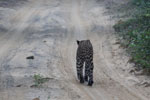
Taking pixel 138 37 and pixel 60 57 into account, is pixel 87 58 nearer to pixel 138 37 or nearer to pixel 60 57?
pixel 60 57

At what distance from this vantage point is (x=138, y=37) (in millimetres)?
16453

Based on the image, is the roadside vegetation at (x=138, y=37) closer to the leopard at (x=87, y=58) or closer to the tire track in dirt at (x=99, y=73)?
the tire track in dirt at (x=99, y=73)

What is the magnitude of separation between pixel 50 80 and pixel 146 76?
374 centimetres

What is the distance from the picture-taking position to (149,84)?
492 inches

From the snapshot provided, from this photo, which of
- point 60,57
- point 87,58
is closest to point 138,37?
point 60,57

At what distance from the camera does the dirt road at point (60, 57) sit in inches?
456

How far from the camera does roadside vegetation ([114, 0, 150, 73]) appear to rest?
14438 millimetres

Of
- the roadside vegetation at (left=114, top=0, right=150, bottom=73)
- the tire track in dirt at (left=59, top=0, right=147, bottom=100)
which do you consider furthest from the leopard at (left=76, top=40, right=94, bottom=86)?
the roadside vegetation at (left=114, top=0, right=150, bottom=73)

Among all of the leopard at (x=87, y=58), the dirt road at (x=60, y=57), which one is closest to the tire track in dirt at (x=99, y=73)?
the dirt road at (x=60, y=57)

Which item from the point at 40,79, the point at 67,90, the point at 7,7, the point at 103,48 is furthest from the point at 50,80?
the point at 7,7

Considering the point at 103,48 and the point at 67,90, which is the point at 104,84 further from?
the point at 103,48

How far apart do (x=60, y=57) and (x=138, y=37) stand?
3.89 m

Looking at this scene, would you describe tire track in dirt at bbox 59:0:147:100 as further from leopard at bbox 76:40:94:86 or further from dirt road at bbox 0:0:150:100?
leopard at bbox 76:40:94:86

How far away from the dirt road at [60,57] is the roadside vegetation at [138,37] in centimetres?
54
